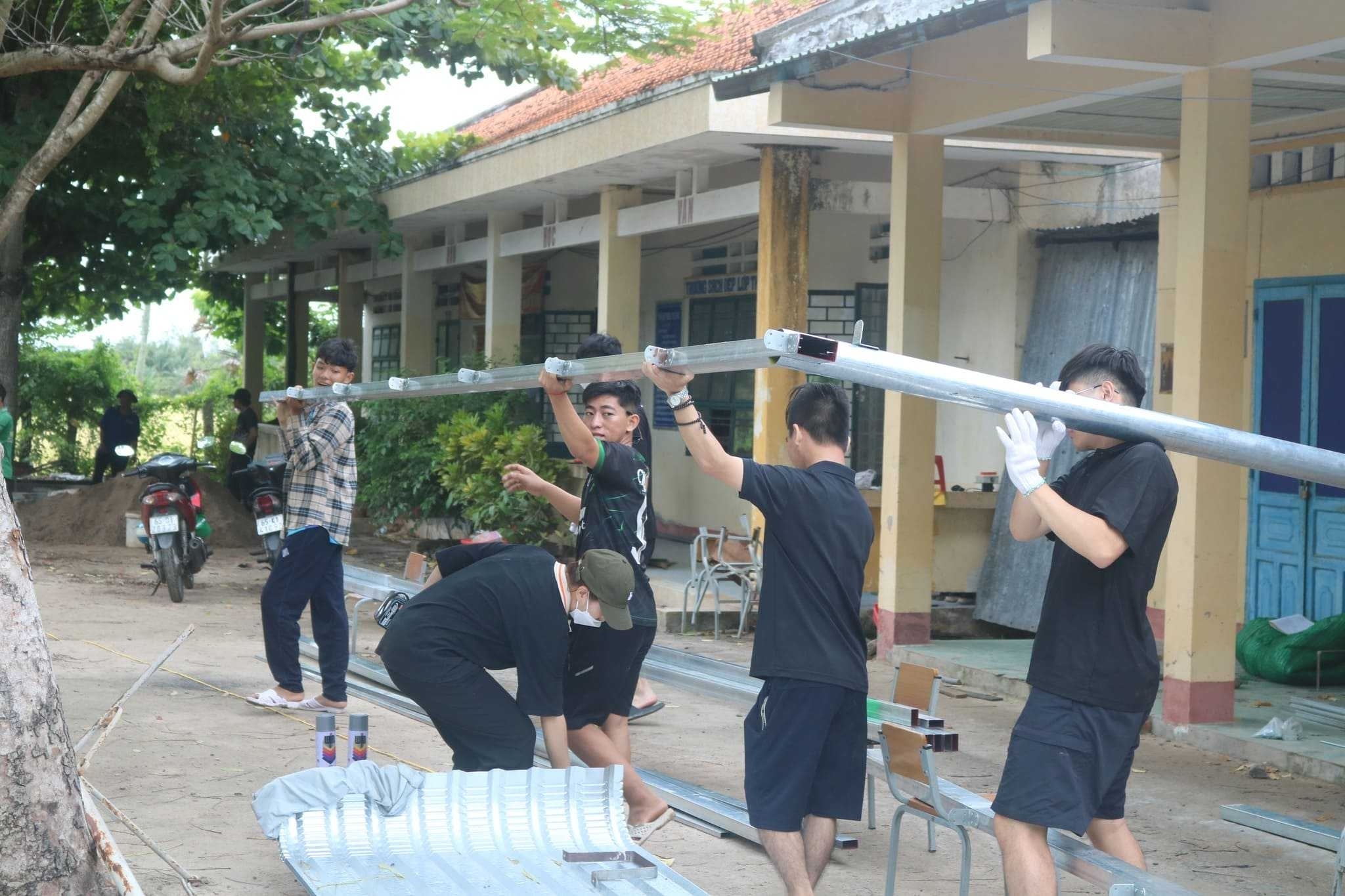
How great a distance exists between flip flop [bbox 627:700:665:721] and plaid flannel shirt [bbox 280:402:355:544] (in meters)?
1.81

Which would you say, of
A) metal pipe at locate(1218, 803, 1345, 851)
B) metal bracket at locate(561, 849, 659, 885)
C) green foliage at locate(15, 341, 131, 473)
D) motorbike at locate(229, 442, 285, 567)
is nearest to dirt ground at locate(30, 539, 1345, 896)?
metal pipe at locate(1218, 803, 1345, 851)

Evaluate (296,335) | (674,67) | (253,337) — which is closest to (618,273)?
(674,67)

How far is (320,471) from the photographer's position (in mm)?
7504

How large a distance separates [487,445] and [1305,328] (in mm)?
7062

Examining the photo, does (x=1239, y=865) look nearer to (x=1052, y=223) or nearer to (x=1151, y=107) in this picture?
(x=1151, y=107)

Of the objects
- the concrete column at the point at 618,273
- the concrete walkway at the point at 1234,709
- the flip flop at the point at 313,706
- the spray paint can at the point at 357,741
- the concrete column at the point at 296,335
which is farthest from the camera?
the concrete column at the point at 296,335

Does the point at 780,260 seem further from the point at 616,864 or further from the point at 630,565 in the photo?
the point at 616,864

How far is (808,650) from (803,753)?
0.31 m

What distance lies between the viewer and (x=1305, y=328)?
9.41 m

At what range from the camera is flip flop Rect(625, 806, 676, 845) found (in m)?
5.45

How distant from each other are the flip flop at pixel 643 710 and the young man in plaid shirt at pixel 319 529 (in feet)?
5.06

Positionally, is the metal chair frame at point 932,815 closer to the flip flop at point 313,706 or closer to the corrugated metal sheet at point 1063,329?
the flip flop at point 313,706

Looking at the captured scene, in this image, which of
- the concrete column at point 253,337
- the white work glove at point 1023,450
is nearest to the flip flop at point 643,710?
the white work glove at point 1023,450

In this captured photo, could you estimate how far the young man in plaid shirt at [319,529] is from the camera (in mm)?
7445
